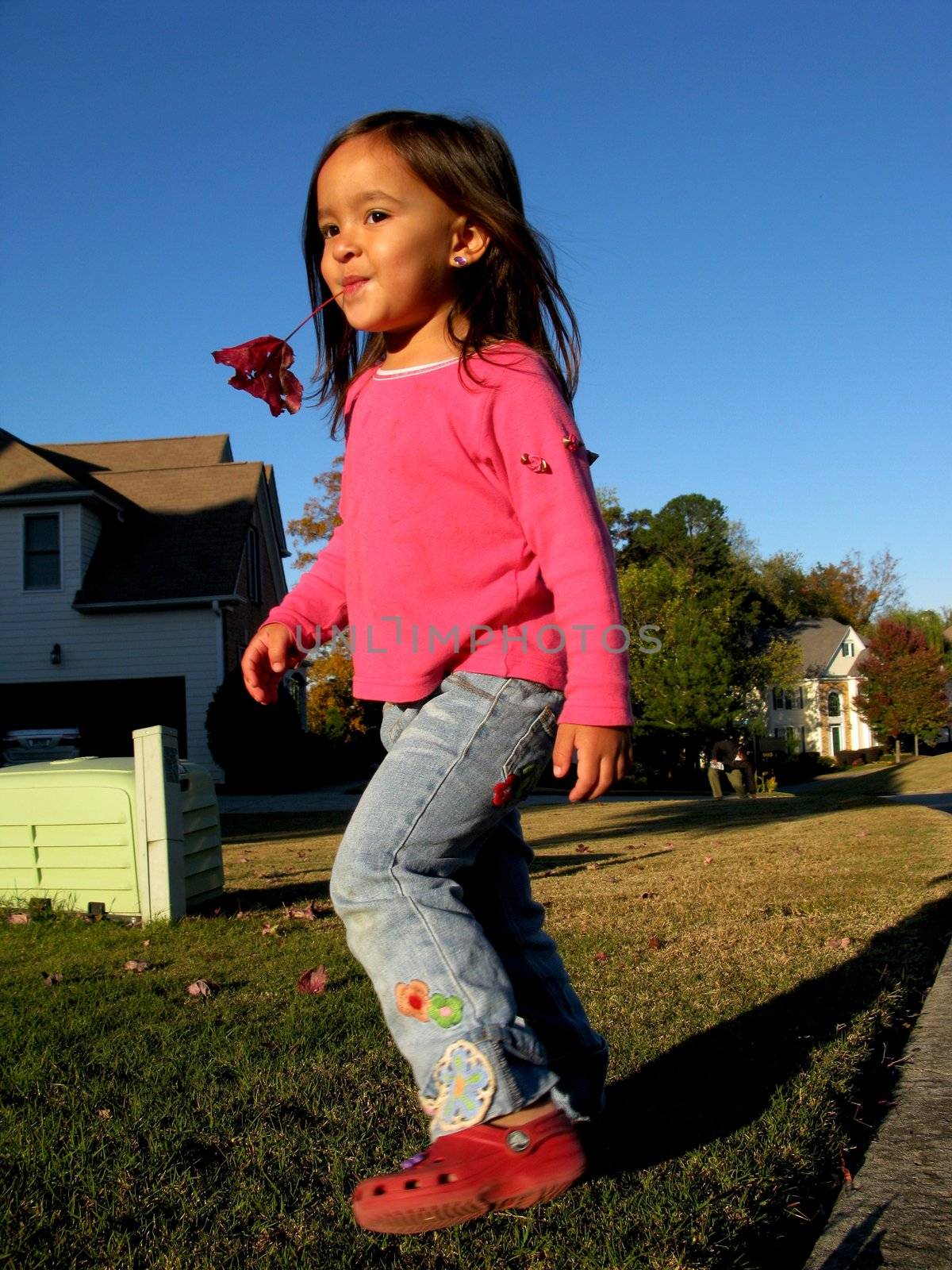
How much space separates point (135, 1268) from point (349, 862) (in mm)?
696

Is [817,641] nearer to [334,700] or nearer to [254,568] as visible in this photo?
[334,700]

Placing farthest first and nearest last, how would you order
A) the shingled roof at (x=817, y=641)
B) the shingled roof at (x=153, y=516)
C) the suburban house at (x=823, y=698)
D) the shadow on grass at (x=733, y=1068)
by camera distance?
the suburban house at (x=823, y=698), the shingled roof at (x=817, y=641), the shingled roof at (x=153, y=516), the shadow on grass at (x=733, y=1068)

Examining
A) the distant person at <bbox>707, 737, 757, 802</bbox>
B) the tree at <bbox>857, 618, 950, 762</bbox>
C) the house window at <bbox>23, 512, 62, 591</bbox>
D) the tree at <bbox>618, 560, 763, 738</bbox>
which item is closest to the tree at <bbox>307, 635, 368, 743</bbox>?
the house window at <bbox>23, 512, 62, 591</bbox>

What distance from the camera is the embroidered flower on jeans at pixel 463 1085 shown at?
1.81 metres

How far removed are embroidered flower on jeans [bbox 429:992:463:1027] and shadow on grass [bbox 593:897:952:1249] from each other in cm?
48

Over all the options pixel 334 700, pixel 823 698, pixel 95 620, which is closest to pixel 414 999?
pixel 95 620

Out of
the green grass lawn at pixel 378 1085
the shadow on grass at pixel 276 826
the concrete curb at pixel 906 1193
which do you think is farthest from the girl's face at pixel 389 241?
the shadow on grass at pixel 276 826

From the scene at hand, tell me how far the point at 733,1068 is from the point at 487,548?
1.42 metres

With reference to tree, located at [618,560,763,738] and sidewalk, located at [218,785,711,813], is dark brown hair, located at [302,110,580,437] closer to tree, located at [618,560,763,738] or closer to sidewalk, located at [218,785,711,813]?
sidewalk, located at [218,785,711,813]

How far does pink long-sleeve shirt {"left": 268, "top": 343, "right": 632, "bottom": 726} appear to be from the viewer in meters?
2.01

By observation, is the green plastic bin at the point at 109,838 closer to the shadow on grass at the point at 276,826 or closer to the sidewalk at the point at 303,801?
the shadow on grass at the point at 276,826

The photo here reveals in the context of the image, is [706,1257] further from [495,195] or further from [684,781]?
[684,781]

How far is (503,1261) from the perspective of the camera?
173 centimetres

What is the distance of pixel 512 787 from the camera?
2018 mm
